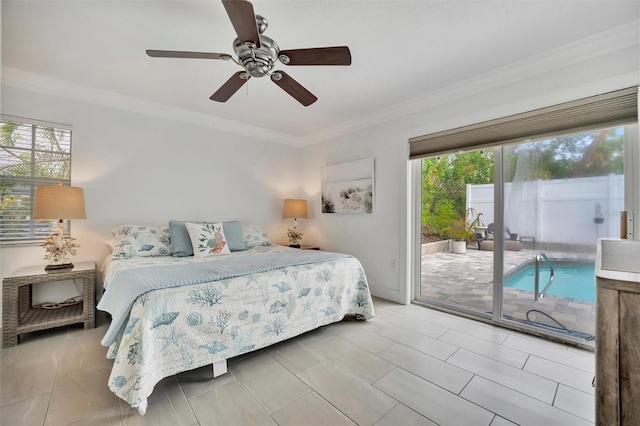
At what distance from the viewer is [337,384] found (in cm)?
175

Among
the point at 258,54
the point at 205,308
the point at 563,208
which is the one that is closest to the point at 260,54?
the point at 258,54

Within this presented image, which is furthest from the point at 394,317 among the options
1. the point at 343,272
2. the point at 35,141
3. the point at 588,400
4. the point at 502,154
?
the point at 35,141

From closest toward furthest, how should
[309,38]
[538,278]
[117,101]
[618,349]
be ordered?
[618,349]
[309,38]
[538,278]
[117,101]

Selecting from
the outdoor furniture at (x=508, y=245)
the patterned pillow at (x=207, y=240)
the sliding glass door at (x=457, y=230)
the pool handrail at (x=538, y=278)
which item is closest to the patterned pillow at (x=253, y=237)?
the patterned pillow at (x=207, y=240)

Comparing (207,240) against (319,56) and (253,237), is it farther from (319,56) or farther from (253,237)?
(319,56)

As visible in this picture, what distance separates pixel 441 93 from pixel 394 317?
247cm

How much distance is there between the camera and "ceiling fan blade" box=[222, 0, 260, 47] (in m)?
1.24

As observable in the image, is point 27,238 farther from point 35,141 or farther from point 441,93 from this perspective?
point 441,93

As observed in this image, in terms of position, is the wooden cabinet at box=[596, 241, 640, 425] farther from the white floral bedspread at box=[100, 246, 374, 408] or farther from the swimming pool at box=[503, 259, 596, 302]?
the swimming pool at box=[503, 259, 596, 302]

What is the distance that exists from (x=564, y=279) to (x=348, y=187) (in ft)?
8.29

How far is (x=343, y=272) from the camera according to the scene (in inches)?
104

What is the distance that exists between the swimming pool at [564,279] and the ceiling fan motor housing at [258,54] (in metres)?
2.90

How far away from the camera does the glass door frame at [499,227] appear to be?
198cm

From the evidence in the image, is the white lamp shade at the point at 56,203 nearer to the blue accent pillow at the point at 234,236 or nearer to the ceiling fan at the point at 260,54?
the blue accent pillow at the point at 234,236
